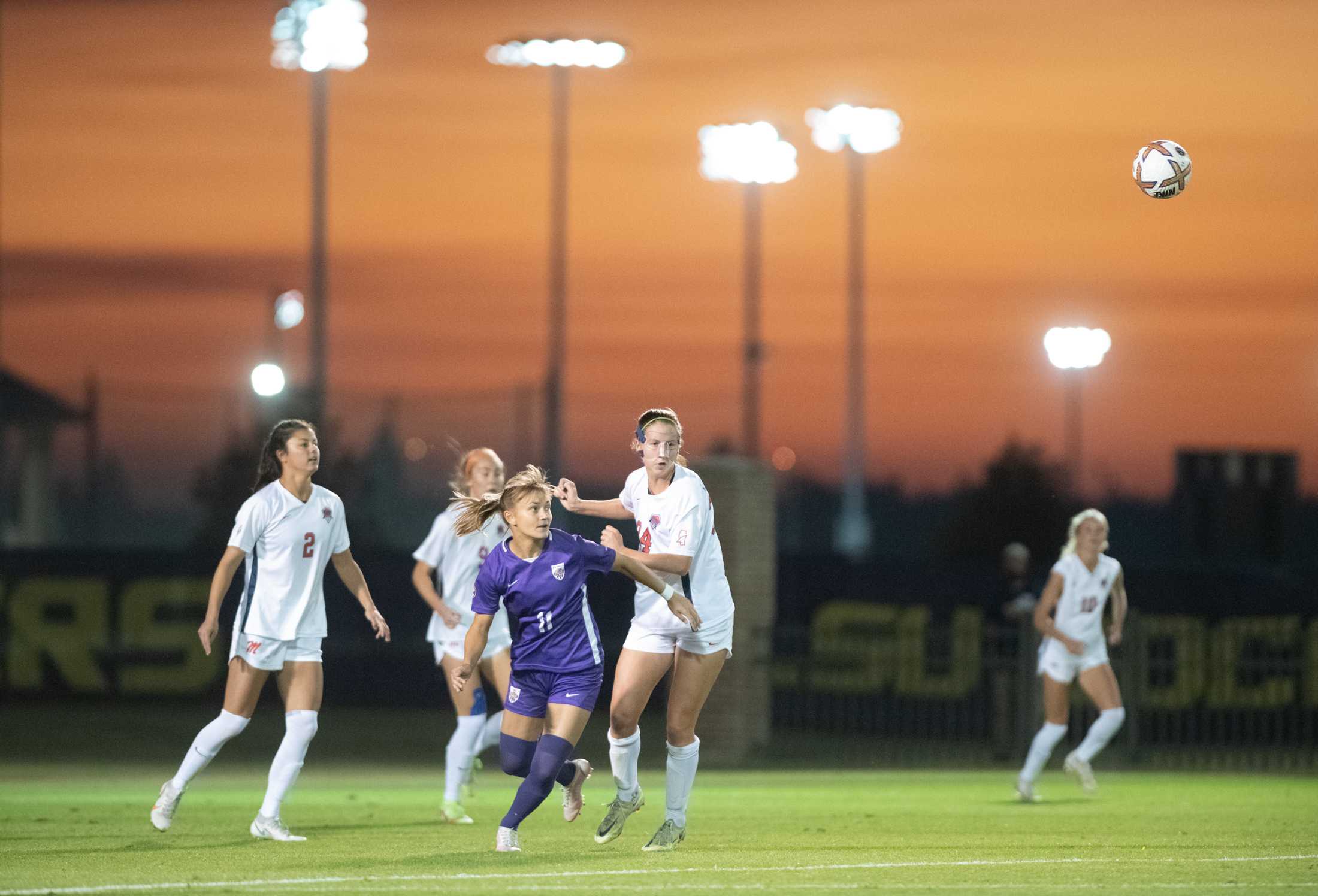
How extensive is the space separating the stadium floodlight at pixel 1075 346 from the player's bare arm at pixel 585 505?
10.7m

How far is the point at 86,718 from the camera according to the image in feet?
82.6

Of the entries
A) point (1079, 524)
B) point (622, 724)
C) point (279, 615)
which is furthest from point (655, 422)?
point (1079, 524)

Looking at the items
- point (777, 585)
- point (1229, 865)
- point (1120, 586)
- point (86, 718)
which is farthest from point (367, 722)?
point (1229, 865)

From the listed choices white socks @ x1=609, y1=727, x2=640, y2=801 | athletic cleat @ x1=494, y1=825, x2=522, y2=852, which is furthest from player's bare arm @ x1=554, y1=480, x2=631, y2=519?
athletic cleat @ x1=494, y1=825, x2=522, y2=852

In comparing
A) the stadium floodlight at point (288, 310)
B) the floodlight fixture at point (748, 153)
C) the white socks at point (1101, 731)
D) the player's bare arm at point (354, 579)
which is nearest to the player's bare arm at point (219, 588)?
the player's bare arm at point (354, 579)

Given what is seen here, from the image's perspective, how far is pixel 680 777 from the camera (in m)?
10.1

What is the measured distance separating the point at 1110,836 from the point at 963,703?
1246cm

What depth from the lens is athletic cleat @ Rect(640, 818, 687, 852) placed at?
998cm

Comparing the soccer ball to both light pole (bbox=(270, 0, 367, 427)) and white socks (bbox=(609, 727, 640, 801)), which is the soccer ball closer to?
white socks (bbox=(609, 727, 640, 801))

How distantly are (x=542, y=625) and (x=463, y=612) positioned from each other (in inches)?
129

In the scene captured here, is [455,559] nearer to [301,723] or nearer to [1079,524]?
[301,723]

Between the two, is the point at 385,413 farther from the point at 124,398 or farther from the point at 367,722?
the point at 367,722

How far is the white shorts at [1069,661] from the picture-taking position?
14516 mm

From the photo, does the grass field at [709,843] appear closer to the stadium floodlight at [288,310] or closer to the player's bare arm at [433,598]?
the player's bare arm at [433,598]
